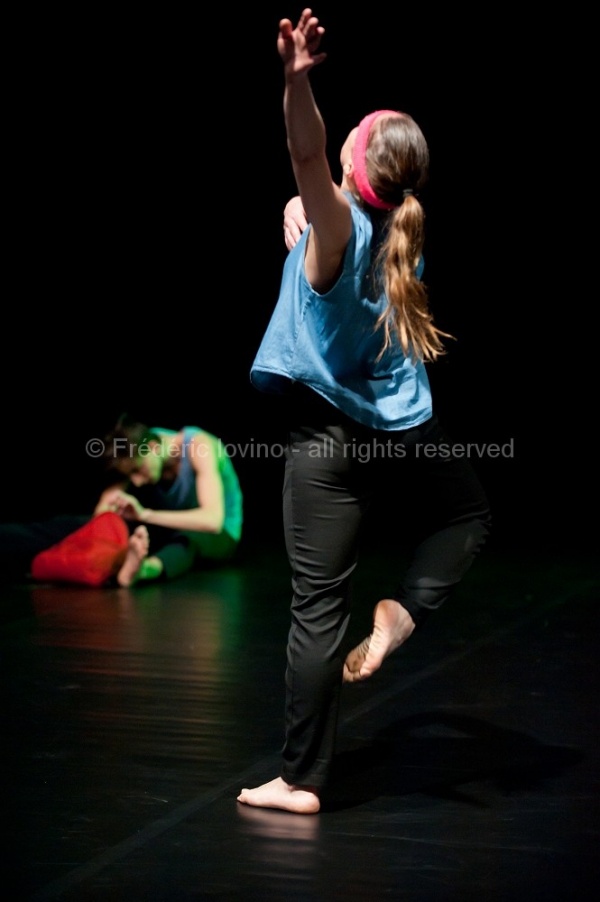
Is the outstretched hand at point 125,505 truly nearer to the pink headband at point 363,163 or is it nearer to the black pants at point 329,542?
the black pants at point 329,542

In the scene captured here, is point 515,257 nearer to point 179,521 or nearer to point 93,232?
point 93,232

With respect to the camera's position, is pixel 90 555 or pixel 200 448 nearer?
pixel 90 555

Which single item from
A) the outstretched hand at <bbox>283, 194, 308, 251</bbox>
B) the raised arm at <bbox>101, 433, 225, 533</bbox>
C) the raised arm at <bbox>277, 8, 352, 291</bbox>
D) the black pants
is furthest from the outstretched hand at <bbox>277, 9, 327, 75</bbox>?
the raised arm at <bbox>101, 433, 225, 533</bbox>

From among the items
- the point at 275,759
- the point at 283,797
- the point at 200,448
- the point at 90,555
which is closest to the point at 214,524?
the point at 200,448

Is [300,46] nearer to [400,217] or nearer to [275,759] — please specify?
[400,217]

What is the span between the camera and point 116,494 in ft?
14.2

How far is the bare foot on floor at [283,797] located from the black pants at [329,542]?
0.02 meters

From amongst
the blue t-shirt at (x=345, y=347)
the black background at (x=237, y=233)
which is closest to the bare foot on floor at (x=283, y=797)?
the blue t-shirt at (x=345, y=347)

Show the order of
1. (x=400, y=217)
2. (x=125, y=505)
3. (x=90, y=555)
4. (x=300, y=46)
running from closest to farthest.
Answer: (x=300, y=46)
(x=400, y=217)
(x=90, y=555)
(x=125, y=505)

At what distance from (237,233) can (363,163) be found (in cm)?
472

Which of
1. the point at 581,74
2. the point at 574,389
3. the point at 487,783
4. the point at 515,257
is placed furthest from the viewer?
the point at 574,389

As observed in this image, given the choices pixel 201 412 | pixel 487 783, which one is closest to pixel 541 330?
pixel 201 412

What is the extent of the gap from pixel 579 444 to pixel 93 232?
9.43 ft

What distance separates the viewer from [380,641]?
193cm
